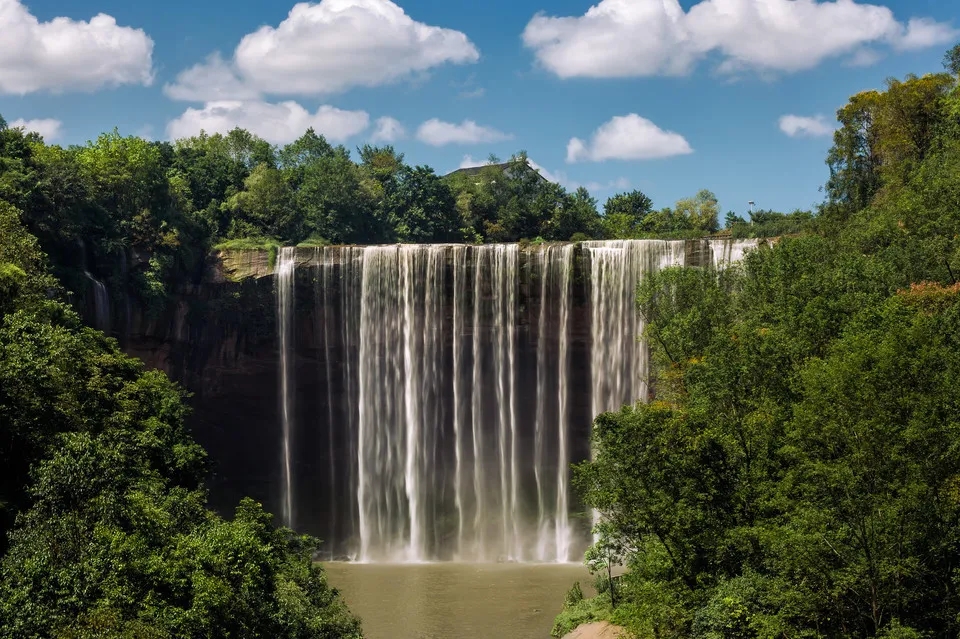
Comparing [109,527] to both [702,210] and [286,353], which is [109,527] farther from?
[702,210]

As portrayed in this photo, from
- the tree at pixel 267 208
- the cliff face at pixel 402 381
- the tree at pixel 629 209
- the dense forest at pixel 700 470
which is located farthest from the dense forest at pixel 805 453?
the tree at pixel 629 209

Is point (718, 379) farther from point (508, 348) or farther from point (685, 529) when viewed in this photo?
point (508, 348)

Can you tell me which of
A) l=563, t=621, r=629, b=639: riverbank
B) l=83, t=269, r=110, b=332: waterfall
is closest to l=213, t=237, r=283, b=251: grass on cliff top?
l=83, t=269, r=110, b=332: waterfall

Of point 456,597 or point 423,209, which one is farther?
point 423,209

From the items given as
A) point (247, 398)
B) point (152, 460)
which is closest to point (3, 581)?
point (152, 460)

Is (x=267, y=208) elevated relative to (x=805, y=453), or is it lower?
elevated

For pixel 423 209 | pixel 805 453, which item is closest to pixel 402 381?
pixel 423 209
